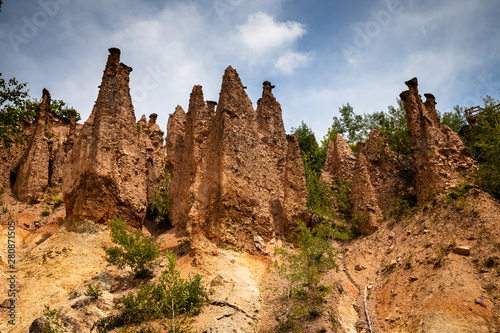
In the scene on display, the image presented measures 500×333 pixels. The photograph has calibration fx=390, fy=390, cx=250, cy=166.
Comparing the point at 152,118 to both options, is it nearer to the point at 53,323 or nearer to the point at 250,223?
the point at 250,223

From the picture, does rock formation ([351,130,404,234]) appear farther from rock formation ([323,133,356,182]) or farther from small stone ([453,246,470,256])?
small stone ([453,246,470,256])

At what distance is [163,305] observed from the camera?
9539 mm

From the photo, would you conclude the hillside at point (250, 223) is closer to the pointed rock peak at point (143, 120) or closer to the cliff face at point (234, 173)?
the cliff face at point (234, 173)

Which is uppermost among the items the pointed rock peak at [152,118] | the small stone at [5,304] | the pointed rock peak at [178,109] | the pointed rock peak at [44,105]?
the pointed rock peak at [44,105]

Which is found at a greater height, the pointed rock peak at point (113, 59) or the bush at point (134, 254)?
the pointed rock peak at point (113, 59)

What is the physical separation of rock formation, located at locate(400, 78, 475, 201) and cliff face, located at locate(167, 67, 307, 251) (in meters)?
4.88

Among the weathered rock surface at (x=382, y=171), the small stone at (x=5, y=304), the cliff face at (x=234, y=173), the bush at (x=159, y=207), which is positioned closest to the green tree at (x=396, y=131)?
the weathered rock surface at (x=382, y=171)

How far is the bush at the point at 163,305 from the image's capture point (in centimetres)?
→ 948

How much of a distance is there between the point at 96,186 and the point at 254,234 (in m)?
6.43

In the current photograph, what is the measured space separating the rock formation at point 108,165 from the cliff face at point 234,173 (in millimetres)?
2048

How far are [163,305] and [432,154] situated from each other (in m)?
11.9

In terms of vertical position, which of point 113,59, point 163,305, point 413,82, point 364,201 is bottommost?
point 163,305

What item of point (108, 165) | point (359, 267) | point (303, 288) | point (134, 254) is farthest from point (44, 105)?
point (359, 267)

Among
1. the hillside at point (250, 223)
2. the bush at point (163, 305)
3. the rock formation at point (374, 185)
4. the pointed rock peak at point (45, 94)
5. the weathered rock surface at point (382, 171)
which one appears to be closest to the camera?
the bush at point (163, 305)
